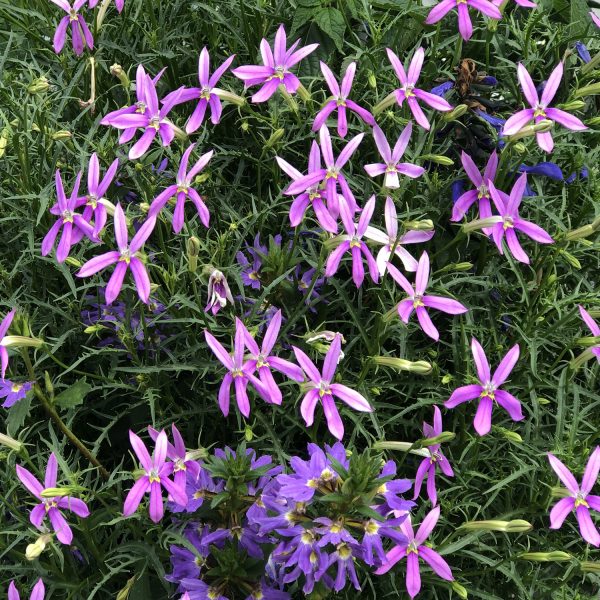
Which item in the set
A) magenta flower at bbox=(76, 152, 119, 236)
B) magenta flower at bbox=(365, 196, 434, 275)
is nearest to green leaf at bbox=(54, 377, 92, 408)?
magenta flower at bbox=(76, 152, 119, 236)

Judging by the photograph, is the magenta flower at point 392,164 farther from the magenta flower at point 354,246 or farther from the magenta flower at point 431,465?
the magenta flower at point 431,465

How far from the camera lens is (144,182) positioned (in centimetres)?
128

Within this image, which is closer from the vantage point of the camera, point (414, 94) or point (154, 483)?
point (154, 483)

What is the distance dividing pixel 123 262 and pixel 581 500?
691 mm

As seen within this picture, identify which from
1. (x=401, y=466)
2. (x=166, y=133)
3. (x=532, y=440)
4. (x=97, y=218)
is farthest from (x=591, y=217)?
(x=97, y=218)

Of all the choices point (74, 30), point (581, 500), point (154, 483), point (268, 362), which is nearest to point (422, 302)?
point (268, 362)

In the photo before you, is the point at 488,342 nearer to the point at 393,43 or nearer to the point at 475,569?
the point at 475,569

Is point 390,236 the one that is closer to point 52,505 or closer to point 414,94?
point 414,94

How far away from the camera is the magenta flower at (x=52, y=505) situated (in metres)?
1.04

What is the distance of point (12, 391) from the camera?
1199mm

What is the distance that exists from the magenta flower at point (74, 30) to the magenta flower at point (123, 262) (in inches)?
21.3

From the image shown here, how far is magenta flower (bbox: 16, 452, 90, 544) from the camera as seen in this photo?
3.40ft

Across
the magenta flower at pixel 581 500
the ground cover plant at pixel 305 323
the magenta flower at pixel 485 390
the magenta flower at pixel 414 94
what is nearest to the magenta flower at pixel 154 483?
the ground cover plant at pixel 305 323

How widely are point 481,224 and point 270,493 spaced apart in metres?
0.49
